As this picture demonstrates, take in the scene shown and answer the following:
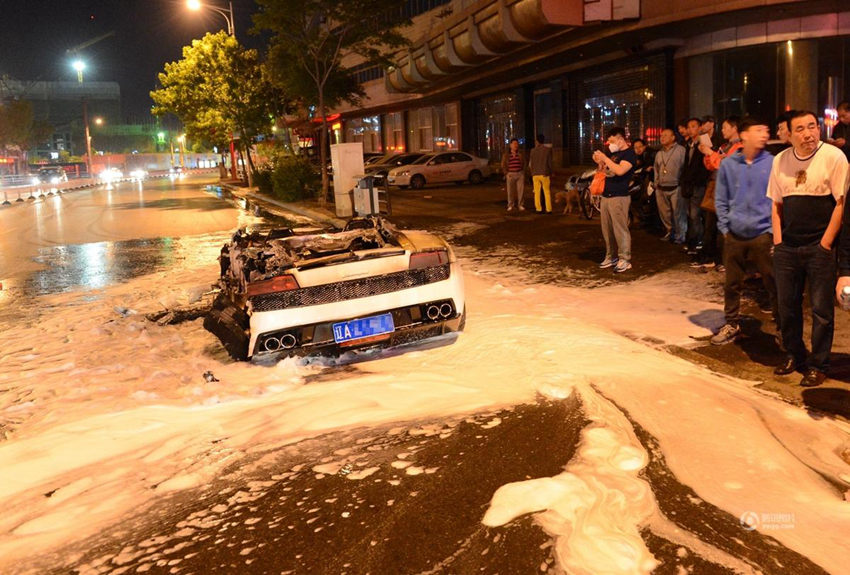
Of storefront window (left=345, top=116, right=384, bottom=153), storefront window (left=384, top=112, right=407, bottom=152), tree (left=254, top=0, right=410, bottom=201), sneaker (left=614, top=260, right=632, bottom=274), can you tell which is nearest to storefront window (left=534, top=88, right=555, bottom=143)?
tree (left=254, top=0, right=410, bottom=201)

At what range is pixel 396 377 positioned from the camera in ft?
18.3

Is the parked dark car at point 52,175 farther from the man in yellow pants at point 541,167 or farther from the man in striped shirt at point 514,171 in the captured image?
the man in yellow pants at point 541,167

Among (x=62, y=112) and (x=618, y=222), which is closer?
(x=618, y=222)

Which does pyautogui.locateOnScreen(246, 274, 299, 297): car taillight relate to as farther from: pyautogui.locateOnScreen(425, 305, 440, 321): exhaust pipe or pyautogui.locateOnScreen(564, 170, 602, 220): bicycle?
pyautogui.locateOnScreen(564, 170, 602, 220): bicycle

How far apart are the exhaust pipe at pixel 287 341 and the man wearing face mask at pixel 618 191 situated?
4.97m

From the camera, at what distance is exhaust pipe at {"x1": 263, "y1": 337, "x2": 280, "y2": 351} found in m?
5.62

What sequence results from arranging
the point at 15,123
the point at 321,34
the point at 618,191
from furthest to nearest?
the point at 15,123 → the point at 321,34 → the point at 618,191

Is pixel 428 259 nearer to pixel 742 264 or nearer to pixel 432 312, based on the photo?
pixel 432 312

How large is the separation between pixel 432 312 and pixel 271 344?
51.7 inches

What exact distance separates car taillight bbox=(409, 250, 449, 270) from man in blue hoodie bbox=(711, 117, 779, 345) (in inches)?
91.2

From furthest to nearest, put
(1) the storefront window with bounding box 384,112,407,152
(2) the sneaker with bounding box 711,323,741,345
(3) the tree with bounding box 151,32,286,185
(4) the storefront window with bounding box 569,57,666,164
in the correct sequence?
(1) the storefront window with bounding box 384,112,407,152, (3) the tree with bounding box 151,32,286,185, (4) the storefront window with bounding box 569,57,666,164, (2) the sneaker with bounding box 711,323,741,345

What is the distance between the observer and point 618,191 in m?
9.37

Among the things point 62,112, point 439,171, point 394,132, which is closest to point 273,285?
point 439,171

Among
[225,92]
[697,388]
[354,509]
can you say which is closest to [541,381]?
[697,388]
